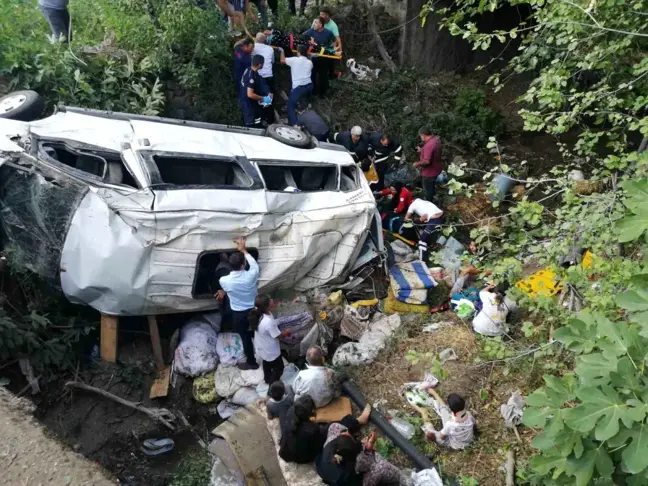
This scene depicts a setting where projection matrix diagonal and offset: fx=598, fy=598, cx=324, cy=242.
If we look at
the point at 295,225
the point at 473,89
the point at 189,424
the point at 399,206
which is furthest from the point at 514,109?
the point at 189,424

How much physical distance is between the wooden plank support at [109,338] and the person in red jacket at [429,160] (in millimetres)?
4645

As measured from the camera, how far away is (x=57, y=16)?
8.96 metres

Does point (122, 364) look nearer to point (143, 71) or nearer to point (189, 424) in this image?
point (189, 424)

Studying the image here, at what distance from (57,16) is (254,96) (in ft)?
10.5

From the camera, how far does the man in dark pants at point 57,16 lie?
884cm

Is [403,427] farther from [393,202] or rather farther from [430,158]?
[430,158]

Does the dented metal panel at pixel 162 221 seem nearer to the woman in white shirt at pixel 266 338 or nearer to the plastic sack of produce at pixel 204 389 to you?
the woman in white shirt at pixel 266 338

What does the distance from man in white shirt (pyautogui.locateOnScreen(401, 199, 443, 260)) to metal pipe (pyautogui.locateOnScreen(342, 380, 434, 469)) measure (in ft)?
8.61

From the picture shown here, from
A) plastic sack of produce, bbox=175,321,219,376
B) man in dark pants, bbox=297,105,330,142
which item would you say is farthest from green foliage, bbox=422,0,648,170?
plastic sack of produce, bbox=175,321,219,376

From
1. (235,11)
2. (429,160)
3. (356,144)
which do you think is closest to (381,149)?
(356,144)

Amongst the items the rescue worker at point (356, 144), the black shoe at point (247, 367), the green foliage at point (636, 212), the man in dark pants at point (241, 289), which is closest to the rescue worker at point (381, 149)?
the rescue worker at point (356, 144)

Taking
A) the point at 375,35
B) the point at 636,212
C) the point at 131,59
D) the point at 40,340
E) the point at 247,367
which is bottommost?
the point at 247,367

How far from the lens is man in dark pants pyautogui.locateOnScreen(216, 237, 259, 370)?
5996 millimetres

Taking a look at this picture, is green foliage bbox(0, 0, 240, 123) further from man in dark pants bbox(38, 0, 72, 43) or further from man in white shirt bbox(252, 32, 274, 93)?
man in white shirt bbox(252, 32, 274, 93)
